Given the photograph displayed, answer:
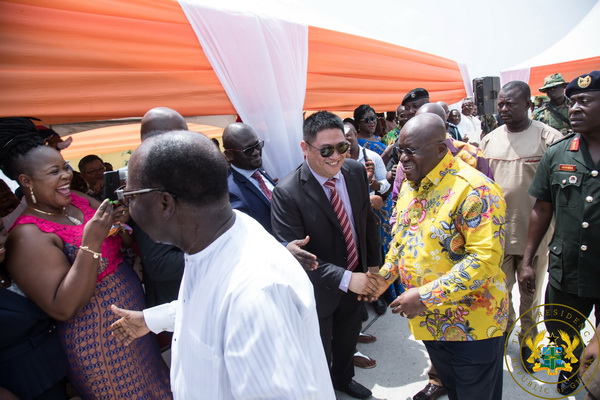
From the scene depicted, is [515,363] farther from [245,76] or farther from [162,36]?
[162,36]

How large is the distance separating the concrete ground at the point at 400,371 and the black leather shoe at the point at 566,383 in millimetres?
38

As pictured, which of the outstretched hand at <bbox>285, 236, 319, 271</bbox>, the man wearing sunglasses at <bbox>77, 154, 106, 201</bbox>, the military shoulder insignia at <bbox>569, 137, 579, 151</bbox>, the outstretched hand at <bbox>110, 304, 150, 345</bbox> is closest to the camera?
the outstretched hand at <bbox>110, 304, 150, 345</bbox>

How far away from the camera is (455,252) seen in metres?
1.73

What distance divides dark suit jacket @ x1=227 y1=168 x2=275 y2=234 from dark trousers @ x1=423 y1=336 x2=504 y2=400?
132cm

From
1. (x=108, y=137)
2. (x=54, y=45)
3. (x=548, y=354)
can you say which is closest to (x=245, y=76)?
(x=54, y=45)

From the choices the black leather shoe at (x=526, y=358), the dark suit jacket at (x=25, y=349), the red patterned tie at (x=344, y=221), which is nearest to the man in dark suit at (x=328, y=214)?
the red patterned tie at (x=344, y=221)

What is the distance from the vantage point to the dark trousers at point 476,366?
1771 mm

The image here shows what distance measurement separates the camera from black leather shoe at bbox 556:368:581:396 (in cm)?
242

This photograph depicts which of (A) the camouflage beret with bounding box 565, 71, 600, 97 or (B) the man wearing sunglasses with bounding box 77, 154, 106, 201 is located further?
(B) the man wearing sunglasses with bounding box 77, 154, 106, 201

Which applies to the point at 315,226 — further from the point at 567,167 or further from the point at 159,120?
the point at 567,167

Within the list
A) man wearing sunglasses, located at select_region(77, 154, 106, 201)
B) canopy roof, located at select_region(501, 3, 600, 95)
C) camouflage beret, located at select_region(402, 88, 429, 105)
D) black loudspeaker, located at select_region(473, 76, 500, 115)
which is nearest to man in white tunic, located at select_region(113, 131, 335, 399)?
man wearing sunglasses, located at select_region(77, 154, 106, 201)

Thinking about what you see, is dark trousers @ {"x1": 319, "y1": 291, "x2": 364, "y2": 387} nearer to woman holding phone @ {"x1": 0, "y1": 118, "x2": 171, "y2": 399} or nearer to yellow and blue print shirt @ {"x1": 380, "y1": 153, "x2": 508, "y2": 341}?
yellow and blue print shirt @ {"x1": 380, "y1": 153, "x2": 508, "y2": 341}

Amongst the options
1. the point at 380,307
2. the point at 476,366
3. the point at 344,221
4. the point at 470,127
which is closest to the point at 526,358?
the point at 380,307

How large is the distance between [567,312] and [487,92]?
12.8 ft
